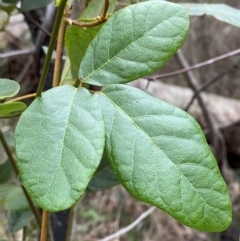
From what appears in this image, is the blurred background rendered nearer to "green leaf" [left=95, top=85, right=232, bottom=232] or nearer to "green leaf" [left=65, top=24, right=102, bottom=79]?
"green leaf" [left=65, top=24, right=102, bottom=79]

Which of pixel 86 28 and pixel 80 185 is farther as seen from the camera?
pixel 86 28

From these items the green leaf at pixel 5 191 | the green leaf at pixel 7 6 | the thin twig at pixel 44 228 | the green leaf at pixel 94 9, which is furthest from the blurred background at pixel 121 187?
the thin twig at pixel 44 228

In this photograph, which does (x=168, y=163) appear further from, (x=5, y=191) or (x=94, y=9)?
(x=5, y=191)

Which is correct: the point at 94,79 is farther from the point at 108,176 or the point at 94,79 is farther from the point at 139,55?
the point at 108,176

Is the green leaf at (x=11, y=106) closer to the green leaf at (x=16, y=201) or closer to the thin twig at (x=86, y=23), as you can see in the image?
the thin twig at (x=86, y=23)

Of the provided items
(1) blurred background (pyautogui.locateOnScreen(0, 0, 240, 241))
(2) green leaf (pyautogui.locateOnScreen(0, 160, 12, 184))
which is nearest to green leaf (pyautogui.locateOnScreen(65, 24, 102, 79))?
(2) green leaf (pyautogui.locateOnScreen(0, 160, 12, 184))

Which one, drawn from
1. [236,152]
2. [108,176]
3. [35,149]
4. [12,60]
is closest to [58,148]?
[35,149]

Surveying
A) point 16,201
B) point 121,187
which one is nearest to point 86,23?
point 16,201

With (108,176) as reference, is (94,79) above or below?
above
